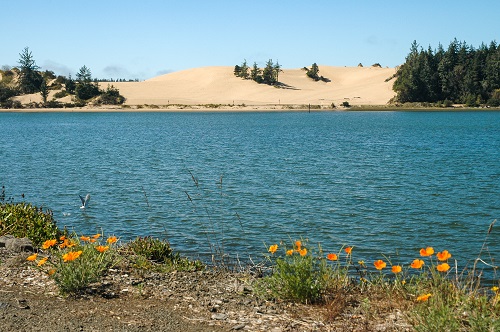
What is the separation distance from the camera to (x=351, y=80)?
5719 inches

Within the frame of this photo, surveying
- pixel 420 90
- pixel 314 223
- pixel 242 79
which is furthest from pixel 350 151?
pixel 242 79

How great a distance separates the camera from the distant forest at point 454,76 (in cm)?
9662

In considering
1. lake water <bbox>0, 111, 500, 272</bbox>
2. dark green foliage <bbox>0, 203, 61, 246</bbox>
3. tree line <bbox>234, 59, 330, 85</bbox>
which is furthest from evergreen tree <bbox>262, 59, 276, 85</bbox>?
dark green foliage <bbox>0, 203, 61, 246</bbox>

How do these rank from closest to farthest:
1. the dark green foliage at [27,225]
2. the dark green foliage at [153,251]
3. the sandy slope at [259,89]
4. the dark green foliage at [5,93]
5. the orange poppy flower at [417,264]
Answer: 1. the orange poppy flower at [417,264]
2. the dark green foliage at [153,251]
3. the dark green foliage at [27,225]
4. the dark green foliage at [5,93]
5. the sandy slope at [259,89]

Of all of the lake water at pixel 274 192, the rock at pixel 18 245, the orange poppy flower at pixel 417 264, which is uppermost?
the orange poppy flower at pixel 417 264

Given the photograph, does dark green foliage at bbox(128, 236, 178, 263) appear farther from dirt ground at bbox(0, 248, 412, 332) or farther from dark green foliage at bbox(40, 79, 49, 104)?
dark green foliage at bbox(40, 79, 49, 104)

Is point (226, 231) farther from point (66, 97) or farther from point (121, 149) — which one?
point (66, 97)

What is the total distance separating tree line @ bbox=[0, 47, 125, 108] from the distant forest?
162 feet

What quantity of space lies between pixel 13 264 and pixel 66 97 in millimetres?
105083

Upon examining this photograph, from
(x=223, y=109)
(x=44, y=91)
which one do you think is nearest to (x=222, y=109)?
(x=223, y=109)

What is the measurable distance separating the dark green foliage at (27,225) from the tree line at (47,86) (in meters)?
94.9

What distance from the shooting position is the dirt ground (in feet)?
21.1

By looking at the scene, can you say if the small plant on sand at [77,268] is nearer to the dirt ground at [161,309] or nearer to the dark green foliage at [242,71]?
the dirt ground at [161,309]

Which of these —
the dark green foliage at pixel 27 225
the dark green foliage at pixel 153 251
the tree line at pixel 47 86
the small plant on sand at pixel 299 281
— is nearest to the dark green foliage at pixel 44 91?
the tree line at pixel 47 86
